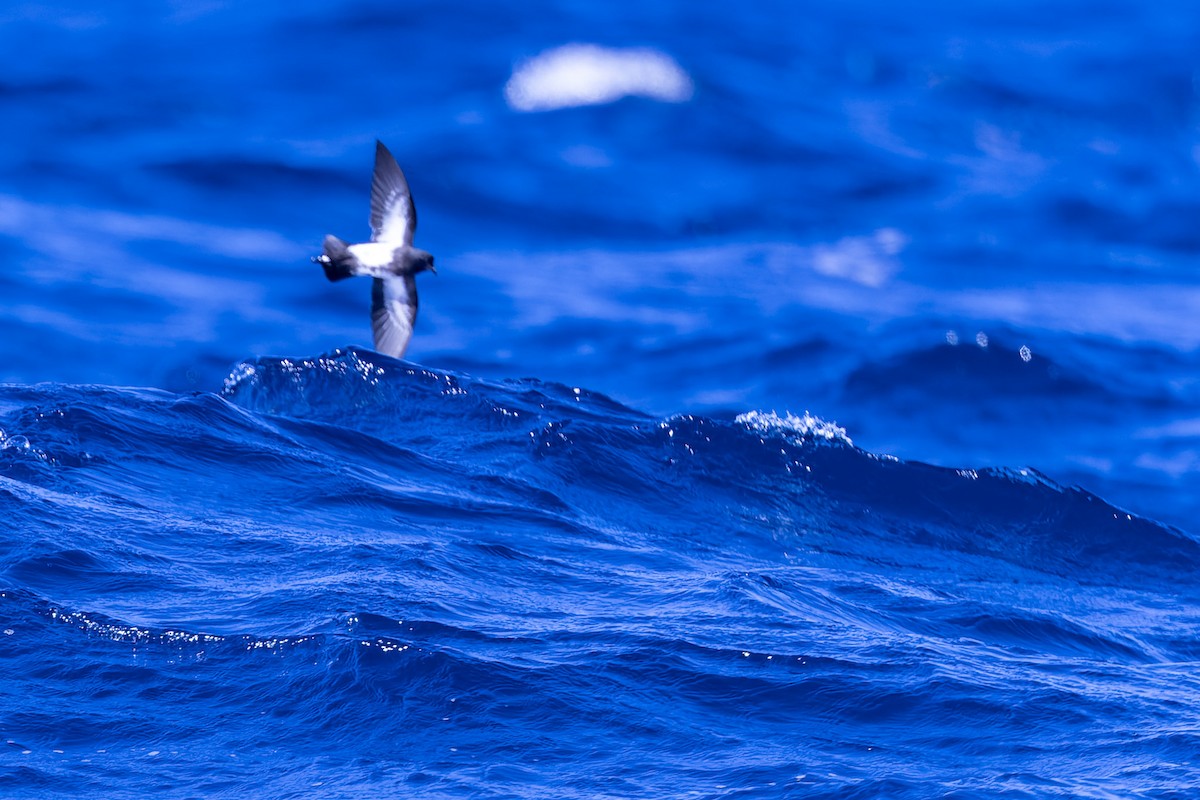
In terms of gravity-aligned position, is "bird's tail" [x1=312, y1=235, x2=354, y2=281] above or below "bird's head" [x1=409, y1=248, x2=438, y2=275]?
below

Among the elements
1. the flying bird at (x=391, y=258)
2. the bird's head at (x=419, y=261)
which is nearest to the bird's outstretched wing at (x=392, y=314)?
the flying bird at (x=391, y=258)

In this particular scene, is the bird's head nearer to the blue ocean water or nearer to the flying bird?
the flying bird

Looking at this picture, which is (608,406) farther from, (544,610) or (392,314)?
(544,610)

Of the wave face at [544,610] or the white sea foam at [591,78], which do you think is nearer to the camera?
the wave face at [544,610]

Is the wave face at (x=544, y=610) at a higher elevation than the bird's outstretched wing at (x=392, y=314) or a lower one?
lower

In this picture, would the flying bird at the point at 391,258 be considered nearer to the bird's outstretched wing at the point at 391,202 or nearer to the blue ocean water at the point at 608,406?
the bird's outstretched wing at the point at 391,202

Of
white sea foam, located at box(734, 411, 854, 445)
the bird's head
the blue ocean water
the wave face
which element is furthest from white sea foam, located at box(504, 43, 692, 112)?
the bird's head
